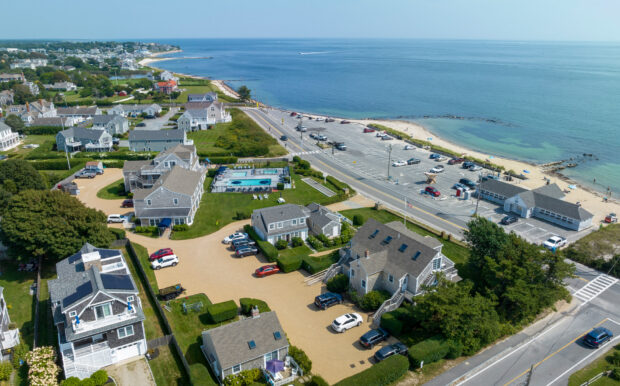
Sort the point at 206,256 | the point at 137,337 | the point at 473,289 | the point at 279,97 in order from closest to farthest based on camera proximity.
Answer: the point at 137,337, the point at 473,289, the point at 206,256, the point at 279,97

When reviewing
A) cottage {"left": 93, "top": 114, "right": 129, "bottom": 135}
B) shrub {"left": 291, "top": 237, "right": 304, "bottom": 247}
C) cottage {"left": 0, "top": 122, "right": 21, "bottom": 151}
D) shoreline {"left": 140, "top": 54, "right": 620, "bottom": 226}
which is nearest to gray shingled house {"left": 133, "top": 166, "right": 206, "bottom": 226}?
shrub {"left": 291, "top": 237, "right": 304, "bottom": 247}

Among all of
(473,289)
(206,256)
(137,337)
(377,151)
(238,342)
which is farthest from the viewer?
(377,151)

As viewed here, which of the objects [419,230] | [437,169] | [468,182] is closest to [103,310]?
[419,230]

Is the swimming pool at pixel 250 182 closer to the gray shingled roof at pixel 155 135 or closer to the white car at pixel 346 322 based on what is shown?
the gray shingled roof at pixel 155 135

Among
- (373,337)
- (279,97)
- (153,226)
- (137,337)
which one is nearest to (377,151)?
(153,226)

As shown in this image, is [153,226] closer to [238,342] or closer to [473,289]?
[238,342]
